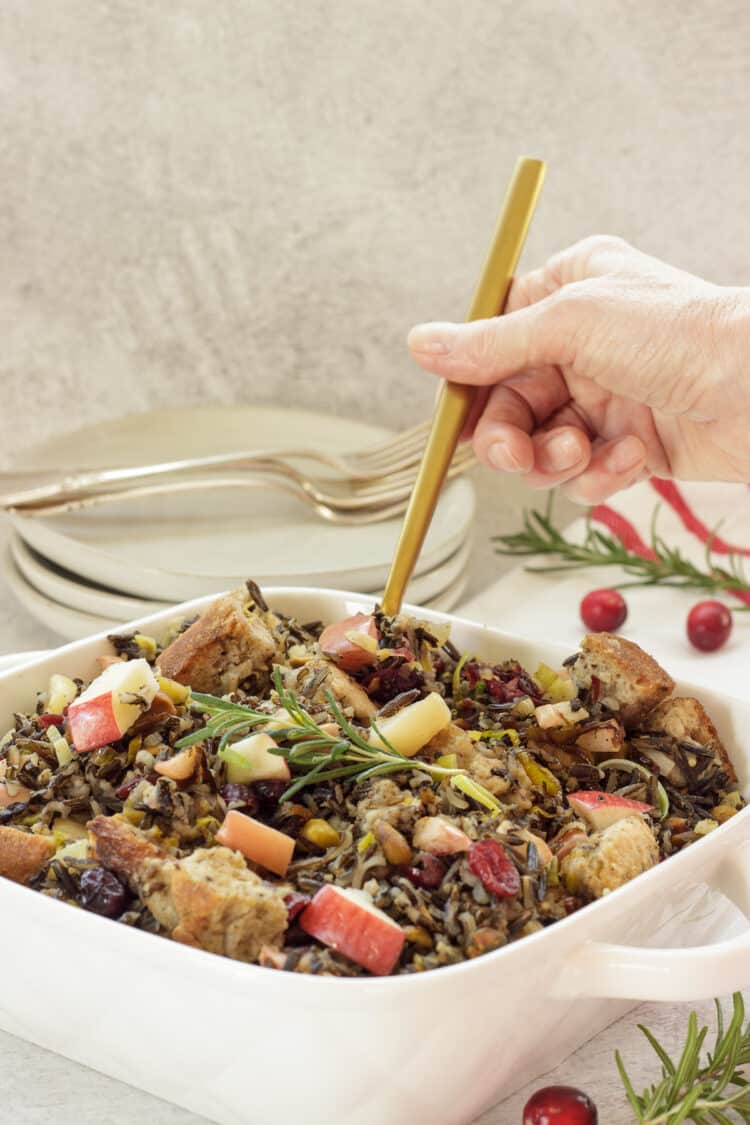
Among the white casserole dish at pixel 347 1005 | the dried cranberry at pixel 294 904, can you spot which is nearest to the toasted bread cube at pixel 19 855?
the white casserole dish at pixel 347 1005

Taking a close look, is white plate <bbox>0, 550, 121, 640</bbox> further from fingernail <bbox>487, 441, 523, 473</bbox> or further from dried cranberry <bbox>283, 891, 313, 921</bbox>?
dried cranberry <bbox>283, 891, 313, 921</bbox>

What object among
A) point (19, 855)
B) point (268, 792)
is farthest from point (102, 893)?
point (268, 792)

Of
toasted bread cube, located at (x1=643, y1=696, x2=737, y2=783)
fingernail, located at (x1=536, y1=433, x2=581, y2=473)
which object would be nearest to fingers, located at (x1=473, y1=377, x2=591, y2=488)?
fingernail, located at (x1=536, y1=433, x2=581, y2=473)

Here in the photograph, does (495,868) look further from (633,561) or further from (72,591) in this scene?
(633,561)

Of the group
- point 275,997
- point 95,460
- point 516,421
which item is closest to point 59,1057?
point 275,997

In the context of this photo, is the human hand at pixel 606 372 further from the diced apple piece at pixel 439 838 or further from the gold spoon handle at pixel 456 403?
the diced apple piece at pixel 439 838

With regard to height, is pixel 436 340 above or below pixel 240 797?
above
